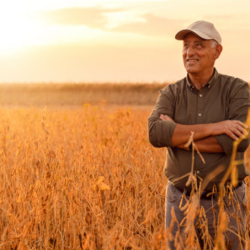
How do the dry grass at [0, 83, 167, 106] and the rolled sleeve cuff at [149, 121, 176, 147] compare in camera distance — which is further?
the dry grass at [0, 83, 167, 106]

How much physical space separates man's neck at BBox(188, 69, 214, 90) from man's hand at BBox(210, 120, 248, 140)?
0.38 m

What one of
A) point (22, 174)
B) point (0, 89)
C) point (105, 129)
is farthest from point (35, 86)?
point (22, 174)

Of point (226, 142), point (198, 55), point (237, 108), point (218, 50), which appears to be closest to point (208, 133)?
point (226, 142)

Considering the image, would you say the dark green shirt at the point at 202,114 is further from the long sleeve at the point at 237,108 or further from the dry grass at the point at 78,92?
the dry grass at the point at 78,92

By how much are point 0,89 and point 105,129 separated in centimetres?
2472

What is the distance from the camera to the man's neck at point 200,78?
241 centimetres

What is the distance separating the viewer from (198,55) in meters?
2.38

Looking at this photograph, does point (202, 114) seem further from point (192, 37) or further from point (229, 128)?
point (192, 37)

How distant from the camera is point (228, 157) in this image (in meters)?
2.30

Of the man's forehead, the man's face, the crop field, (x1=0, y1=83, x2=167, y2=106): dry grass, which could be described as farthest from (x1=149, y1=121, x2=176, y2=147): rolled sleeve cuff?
(x1=0, y1=83, x2=167, y2=106): dry grass

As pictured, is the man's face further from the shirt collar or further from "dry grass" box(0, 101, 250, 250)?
"dry grass" box(0, 101, 250, 250)

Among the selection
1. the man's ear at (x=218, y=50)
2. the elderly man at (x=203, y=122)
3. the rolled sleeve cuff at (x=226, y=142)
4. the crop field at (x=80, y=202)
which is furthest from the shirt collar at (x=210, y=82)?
the crop field at (x=80, y=202)

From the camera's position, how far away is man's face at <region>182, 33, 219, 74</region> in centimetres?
238

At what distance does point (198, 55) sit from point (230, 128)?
0.62 m
